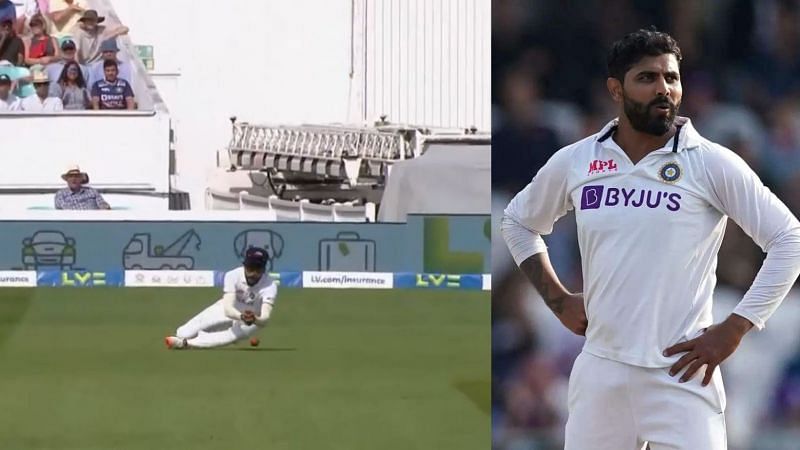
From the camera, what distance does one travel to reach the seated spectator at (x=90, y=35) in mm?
21766

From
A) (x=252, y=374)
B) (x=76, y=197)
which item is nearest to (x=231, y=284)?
(x=252, y=374)

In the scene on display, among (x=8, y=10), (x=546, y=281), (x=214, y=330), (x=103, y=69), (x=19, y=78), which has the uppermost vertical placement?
(x=8, y=10)

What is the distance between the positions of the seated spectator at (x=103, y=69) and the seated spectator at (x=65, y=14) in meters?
1.08

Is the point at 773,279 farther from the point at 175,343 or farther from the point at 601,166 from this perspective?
the point at 175,343

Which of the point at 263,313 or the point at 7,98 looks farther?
the point at 7,98

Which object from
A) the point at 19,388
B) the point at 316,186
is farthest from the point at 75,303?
the point at 316,186

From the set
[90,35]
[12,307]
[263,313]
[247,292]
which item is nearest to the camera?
[263,313]

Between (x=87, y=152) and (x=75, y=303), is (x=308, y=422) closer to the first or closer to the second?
(x=75, y=303)

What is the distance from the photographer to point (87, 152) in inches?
867

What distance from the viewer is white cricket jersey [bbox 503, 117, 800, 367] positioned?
3.18m

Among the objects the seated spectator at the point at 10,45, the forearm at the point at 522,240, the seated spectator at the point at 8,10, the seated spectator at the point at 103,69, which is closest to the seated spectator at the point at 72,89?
the seated spectator at the point at 103,69

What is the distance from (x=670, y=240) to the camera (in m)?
3.20

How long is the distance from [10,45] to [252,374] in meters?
14.1

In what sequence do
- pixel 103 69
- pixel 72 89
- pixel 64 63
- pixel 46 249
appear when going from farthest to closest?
pixel 72 89
pixel 103 69
pixel 64 63
pixel 46 249
